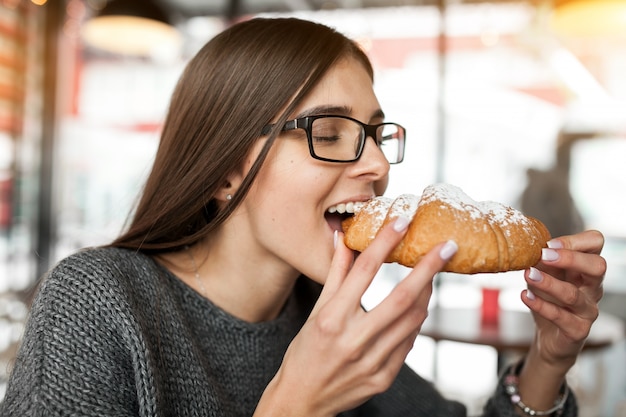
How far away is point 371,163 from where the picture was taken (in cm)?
151

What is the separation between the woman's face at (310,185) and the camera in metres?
1.48

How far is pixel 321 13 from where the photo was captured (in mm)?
6395

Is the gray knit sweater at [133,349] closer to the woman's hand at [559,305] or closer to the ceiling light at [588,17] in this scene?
the woman's hand at [559,305]

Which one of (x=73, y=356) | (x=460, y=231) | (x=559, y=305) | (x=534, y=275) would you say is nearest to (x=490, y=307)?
(x=559, y=305)

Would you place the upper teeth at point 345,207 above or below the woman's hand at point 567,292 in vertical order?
above

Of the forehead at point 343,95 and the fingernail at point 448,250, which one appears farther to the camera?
the forehead at point 343,95

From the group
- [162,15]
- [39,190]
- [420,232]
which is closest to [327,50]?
[420,232]

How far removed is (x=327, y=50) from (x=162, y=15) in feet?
13.1

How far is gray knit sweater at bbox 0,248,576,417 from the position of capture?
1.16m

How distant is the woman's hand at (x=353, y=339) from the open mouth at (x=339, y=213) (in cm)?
40

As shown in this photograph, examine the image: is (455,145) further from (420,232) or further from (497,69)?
(420,232)

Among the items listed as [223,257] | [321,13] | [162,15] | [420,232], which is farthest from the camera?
[321,13]

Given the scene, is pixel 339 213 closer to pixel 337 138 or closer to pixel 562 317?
pixel 337 138

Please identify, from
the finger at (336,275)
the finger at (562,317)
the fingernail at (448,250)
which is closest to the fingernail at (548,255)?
the finger at (562,317)
